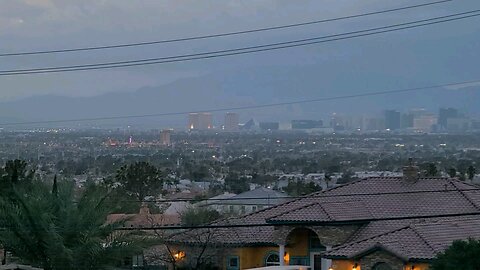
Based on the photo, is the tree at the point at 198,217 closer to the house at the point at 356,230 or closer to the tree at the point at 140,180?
the house at the point at 356,230

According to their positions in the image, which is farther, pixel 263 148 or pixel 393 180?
pixel 263 148

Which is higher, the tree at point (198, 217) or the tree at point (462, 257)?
the tree at point (198, 217)

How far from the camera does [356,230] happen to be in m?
29.4

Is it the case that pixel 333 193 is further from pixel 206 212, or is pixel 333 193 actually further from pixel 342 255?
pixel 206 212

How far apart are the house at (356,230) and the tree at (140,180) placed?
84.6 feet

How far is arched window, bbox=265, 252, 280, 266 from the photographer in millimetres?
30219

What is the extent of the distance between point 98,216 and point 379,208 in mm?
Answer: 12915

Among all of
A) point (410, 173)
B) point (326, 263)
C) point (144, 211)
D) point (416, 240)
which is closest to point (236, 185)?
point (144, 211)

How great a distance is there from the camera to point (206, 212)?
41344 mm

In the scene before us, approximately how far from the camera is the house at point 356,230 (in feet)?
84.5

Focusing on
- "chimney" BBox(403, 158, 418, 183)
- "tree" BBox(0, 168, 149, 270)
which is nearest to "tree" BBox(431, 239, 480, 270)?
"tree" BBox(0, 168, 149, 270)

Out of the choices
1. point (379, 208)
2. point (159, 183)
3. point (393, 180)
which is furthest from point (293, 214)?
point (159, 183)

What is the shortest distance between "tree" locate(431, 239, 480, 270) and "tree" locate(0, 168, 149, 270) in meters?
6.26

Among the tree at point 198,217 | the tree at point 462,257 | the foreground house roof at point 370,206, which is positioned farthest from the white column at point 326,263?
the tree at point 198,217
